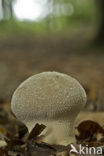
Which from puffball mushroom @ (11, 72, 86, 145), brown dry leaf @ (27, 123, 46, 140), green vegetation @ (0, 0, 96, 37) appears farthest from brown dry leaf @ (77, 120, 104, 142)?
green vegetation @ (0, 0, 96, 37)

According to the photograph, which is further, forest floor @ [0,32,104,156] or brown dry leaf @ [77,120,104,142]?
forest floor @ [0,32,104,156]

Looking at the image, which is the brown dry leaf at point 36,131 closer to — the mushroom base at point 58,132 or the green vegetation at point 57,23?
the mushroom base at point 58,132

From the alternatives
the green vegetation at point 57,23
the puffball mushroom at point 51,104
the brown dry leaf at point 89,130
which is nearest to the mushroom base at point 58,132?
the puffball mushroom at point 51,104

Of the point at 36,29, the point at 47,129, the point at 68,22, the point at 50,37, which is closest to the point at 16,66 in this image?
the point at 50,37

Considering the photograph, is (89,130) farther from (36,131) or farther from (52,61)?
(52,61)

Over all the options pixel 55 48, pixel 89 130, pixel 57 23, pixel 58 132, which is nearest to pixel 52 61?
pixel 55 48

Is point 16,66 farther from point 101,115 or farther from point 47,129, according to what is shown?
point 47,129

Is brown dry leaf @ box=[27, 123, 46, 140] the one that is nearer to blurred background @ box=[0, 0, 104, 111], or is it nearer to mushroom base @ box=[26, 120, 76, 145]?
mushroom base @ box=[26, 120, 76, 145]
